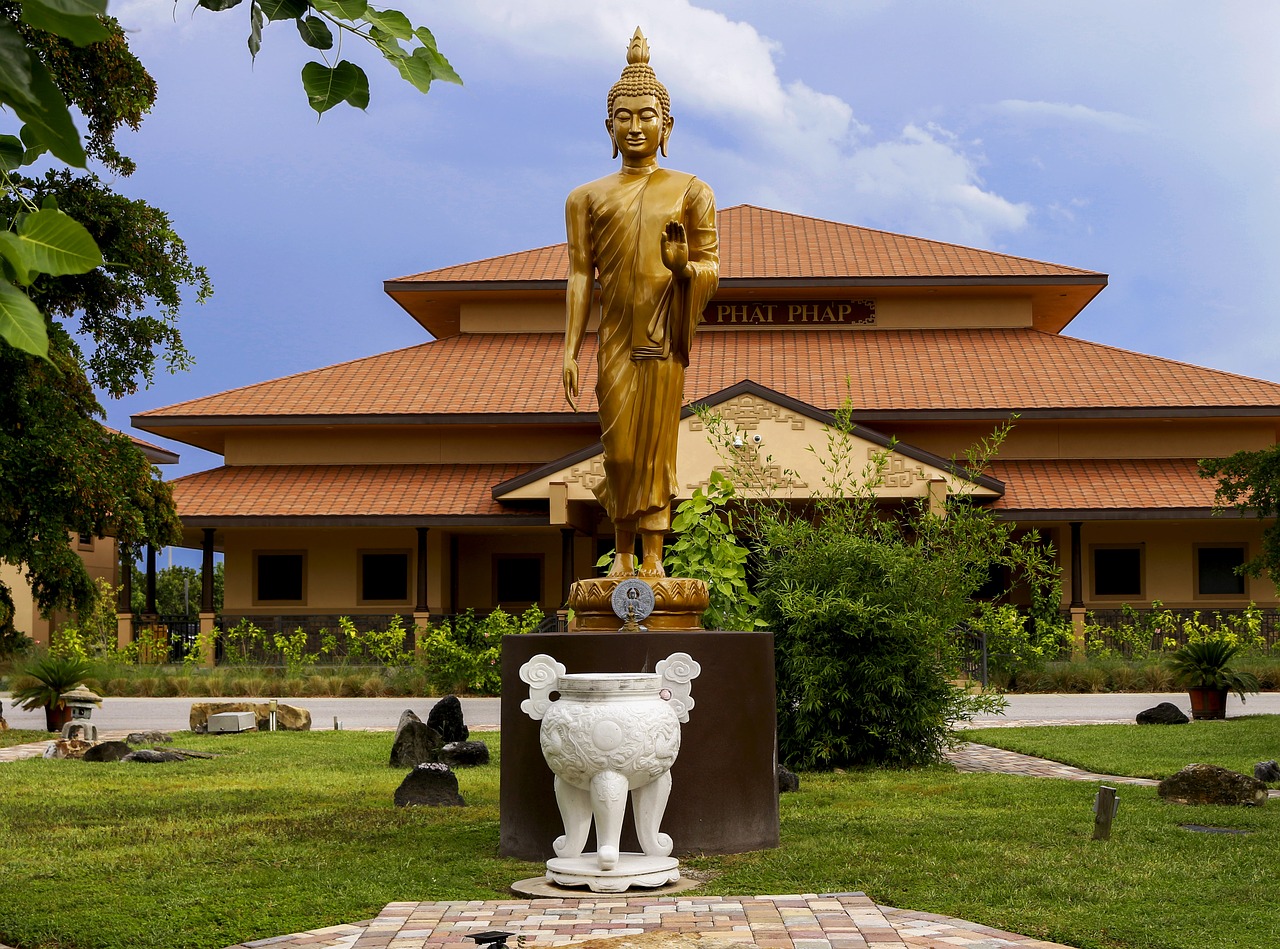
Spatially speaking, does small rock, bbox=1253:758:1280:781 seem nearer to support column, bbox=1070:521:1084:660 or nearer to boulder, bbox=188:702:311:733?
boulder, bbox=188:702:311:733

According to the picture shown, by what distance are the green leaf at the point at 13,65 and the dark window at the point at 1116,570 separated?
2897cm

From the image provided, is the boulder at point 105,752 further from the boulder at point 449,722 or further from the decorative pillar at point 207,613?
the decorative pillar at point 207,613

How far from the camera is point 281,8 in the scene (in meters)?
2.62

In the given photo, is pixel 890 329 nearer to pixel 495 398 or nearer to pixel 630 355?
pixel 495 398

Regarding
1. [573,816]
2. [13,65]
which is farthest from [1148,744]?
[13,65]

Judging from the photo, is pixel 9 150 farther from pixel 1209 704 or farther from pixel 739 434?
pixel 739 434

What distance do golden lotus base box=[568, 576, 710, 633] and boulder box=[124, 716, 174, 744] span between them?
9.37 meters

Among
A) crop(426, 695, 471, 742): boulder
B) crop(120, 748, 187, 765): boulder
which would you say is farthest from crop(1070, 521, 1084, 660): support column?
crop(120, 748, 187, 765): boulder

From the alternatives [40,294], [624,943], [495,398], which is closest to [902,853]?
[624,943]

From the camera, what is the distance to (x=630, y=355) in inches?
334

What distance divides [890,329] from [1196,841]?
25.4 m

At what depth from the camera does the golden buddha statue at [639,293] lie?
8.47 m

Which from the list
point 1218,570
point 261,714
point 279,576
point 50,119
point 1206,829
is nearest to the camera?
point 50,119

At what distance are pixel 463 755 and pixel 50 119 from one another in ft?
39.0
